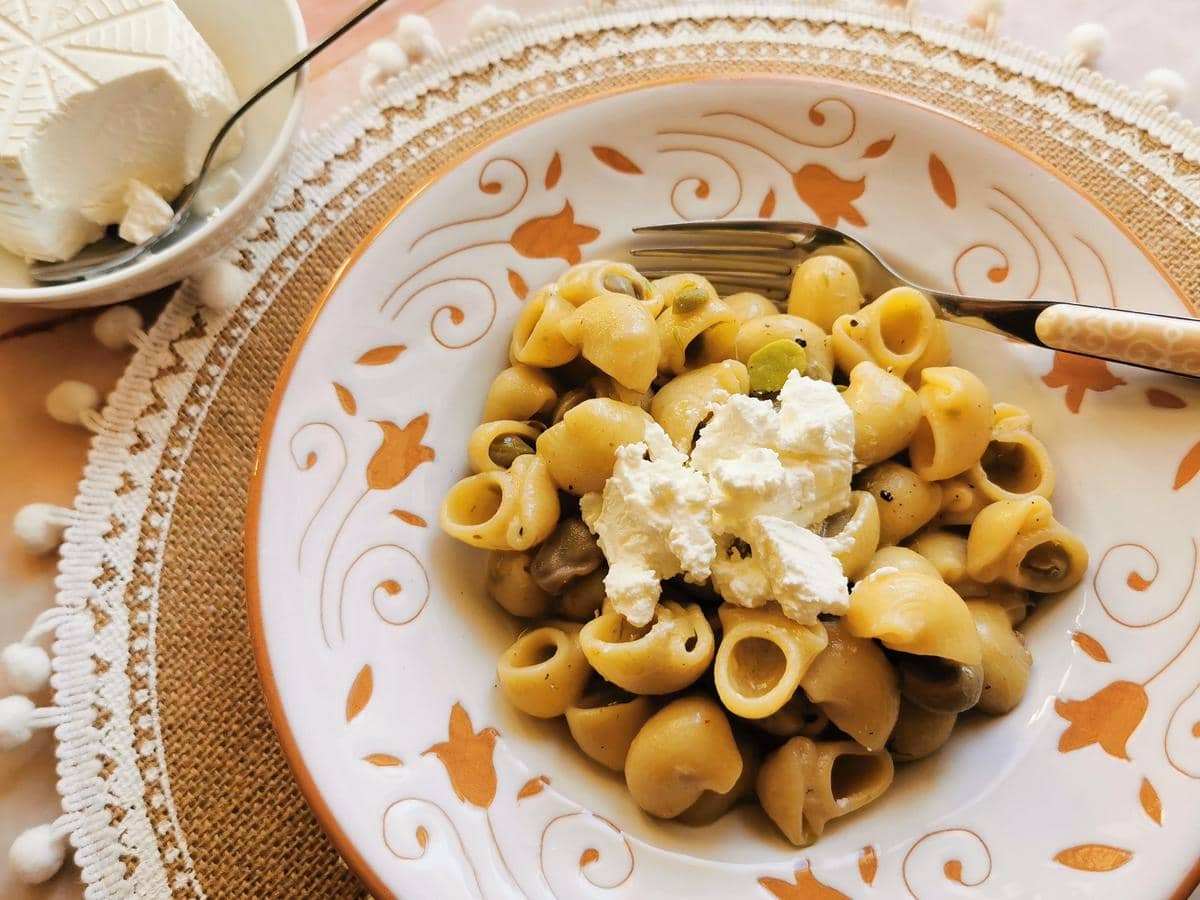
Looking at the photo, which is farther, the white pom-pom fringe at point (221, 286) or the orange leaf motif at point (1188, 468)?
the white pom-pom fringe at point (221, 286)

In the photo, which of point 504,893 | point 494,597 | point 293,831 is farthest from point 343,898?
point 494,597

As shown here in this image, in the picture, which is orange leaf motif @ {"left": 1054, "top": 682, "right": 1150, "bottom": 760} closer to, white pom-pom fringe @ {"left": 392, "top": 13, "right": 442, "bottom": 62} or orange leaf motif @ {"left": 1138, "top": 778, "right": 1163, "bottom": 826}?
orange leaf motif @ {"left": 1138, "top": 778, "right": 1163, "bottom": 826}

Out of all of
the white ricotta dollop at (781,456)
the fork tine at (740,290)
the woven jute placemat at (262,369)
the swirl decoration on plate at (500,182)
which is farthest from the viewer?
the fork tine at (740,290)

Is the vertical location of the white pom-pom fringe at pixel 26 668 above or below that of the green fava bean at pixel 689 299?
below

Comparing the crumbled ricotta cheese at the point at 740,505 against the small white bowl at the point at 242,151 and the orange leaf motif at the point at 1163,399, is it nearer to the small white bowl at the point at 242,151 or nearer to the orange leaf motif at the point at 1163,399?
the orange leaf motif at the point at 1163,399

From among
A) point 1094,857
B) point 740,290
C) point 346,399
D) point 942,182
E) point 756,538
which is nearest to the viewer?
point 1094,857

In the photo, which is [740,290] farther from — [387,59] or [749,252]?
[387,59]

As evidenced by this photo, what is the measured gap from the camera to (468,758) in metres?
1.20

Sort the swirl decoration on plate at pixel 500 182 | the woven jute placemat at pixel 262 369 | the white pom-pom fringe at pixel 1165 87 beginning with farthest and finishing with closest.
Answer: the white pom-pom fringe at pixel 1165 87
the swirl decoration on plate at pixel 500 182
the woven jute placemat at pixel 262 369

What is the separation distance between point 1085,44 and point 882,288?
2.09 feet

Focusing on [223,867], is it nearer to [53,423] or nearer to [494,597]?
[494,597]

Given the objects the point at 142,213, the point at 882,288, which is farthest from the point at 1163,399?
the point at 142,213

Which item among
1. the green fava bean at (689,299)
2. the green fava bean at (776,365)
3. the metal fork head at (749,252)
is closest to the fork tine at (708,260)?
the metal fork head at (749,252)

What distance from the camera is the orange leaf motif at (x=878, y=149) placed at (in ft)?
4.71
